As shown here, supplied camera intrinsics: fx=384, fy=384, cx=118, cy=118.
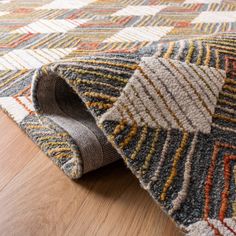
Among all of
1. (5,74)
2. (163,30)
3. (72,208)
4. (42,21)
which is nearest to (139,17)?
(163,30)

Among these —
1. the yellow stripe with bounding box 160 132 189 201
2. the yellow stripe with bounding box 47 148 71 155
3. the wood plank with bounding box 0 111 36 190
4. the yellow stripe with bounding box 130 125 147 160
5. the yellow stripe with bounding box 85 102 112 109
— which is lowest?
the yellow stripe with bounding box 160 132 189 201

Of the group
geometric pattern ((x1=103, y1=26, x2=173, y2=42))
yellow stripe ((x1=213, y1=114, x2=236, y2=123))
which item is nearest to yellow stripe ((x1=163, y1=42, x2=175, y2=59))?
yellow stripe ((x1=213, y1=114, x2=236, y2=123))

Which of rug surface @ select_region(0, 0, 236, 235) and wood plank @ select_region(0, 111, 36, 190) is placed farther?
wood plank @ select_region(0, 111, 36, 190)

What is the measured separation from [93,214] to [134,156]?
9 cm

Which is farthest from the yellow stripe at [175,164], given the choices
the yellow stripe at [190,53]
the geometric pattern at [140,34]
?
the geometric pattern at [140,34]

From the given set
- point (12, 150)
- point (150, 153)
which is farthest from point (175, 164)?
point (12, 150)

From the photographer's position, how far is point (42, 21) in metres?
1.23

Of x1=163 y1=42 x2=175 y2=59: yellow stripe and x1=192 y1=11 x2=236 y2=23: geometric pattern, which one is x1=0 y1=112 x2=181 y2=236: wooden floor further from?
x1=192 y1=11 x2=236 y2=23: geometric pattern

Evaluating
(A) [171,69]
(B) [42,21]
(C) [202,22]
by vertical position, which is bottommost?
(C) [202,22]

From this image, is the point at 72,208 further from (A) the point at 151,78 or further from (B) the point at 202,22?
(B) the point at 202,22

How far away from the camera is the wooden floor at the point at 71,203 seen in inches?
17.1

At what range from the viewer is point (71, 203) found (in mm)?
474

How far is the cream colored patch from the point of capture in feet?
1.51

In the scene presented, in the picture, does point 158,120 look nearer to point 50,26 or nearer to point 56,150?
point 56,150
